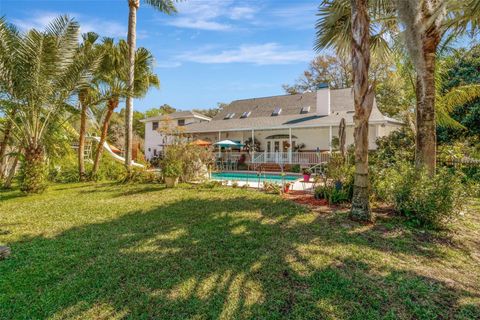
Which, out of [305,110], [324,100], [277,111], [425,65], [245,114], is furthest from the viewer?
[245,114]

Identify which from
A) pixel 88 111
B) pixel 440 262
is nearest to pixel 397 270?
pixel 440 262

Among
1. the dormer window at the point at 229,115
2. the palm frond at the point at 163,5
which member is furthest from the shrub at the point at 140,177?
the dormer window at the point at 229,115

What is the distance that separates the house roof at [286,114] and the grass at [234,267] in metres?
13.3

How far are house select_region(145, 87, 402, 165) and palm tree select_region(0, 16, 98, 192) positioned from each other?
468 inches

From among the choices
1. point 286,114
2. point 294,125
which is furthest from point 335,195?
point 286,114

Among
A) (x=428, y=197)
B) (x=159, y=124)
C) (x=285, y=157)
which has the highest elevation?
(x=159, y=124)

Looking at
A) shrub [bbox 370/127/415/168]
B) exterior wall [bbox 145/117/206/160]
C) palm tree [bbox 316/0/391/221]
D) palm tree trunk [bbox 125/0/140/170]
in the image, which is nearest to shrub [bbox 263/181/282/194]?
palm tree [bbox 316/0/391/221]

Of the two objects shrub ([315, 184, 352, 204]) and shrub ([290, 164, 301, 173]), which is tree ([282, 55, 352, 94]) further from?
shrub ([315, 184, 352, 204])

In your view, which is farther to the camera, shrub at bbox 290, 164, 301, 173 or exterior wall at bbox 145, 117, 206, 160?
exterior wall at bbox 145, 117, 206, 160

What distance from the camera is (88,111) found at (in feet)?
45.1

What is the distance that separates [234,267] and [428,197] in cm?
451

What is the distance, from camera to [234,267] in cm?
416

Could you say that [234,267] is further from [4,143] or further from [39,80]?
[4,143]

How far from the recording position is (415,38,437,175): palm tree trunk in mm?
6793
